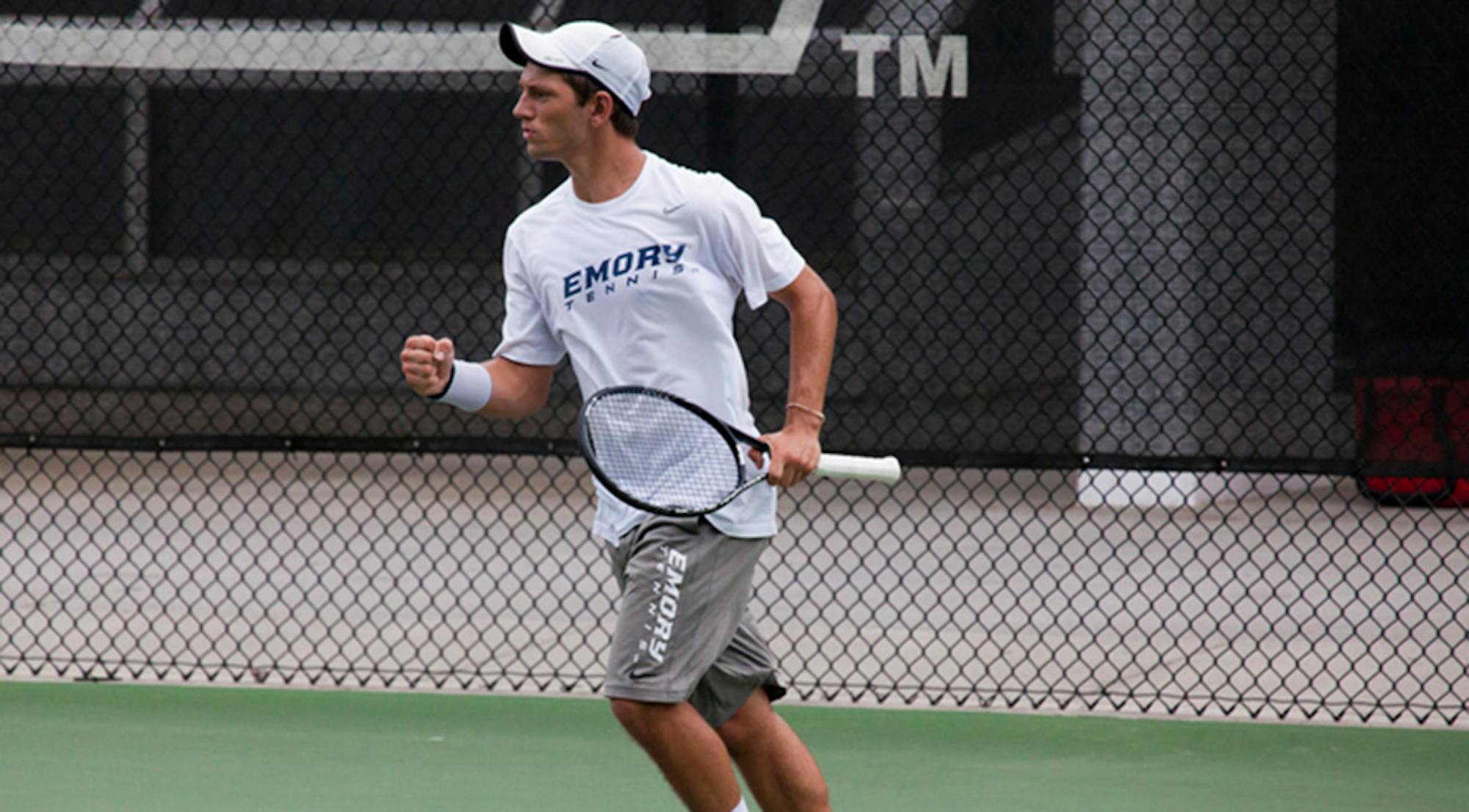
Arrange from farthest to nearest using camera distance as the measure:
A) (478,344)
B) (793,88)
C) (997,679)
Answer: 1. (478,344)
2. (793,88)
3. (997,679)

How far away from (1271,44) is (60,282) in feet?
11.5

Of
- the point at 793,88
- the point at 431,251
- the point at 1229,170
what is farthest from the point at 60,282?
the point at 1229,170

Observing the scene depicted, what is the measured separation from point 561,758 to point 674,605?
4.61 ft

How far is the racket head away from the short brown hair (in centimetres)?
41

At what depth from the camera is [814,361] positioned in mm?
3021

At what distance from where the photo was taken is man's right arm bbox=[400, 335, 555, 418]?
2.94 metres

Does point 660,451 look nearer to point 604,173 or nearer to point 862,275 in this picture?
point 604,173

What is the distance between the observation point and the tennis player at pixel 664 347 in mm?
2961

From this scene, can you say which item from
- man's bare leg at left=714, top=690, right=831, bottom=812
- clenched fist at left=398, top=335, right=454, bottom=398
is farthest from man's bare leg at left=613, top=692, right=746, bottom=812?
clenched fist at left=398, top=335, right=454, bottom=398

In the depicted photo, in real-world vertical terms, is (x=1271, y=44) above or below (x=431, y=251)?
above

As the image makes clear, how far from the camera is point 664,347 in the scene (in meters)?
2.99

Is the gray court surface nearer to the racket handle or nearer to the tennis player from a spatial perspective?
the tennis player

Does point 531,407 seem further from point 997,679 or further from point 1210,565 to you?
point 1210,565

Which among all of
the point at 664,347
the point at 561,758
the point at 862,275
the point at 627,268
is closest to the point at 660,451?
the point at 664,347
